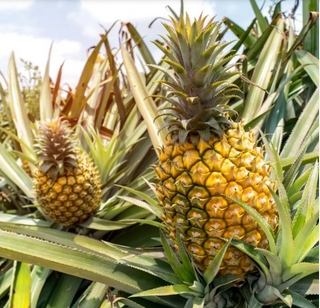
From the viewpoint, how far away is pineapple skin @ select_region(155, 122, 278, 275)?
2.29 feet

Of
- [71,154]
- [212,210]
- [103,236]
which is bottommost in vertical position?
[103,236]

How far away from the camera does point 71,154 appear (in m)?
1.18

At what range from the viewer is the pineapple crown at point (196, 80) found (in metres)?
0.70

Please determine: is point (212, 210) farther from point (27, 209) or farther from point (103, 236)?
point (27, 209)

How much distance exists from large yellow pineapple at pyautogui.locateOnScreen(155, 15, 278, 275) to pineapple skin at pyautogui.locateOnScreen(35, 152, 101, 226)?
0.51 meters

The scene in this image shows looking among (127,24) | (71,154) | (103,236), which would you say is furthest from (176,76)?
(127,24)

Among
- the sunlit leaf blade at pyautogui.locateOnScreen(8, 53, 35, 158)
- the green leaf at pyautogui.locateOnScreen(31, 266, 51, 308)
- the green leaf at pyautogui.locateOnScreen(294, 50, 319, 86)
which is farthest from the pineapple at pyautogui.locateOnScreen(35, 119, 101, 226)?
the green leaf at pyautogui.locateOnScreen(294, 50, 319, 86)

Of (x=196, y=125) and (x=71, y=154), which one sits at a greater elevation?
(x=196, y=125)

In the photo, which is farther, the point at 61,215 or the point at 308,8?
the point at 308,8

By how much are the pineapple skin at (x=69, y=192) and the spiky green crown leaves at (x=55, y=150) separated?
2 cm

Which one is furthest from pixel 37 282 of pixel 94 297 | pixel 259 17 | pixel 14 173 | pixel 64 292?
pixel 259 17

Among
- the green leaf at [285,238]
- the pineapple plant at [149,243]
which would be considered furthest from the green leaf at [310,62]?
the green leaf at [285,238]

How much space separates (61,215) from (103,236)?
0.69 ft

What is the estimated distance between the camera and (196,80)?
709 mm
